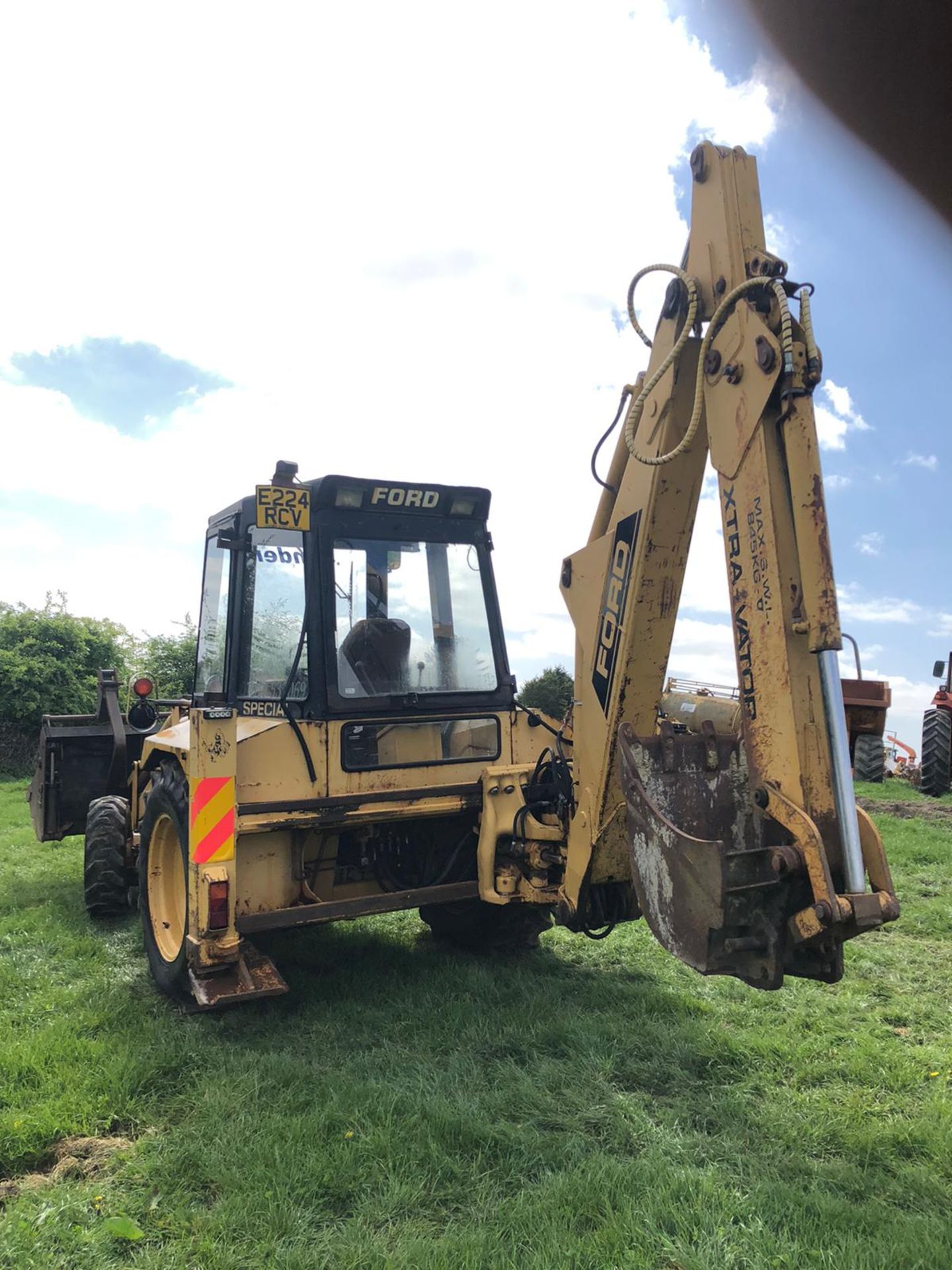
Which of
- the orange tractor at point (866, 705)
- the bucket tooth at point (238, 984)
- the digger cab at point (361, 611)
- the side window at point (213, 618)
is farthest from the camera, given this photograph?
the orange tractor at point (866, 705)

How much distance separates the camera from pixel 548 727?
217 inches

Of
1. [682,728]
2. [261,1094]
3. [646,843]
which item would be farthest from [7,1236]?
[682,728]

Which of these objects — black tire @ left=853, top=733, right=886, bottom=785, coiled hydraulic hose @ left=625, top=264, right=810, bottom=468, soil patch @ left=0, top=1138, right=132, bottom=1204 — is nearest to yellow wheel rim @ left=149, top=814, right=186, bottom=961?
soil patch @ left=0, top=1138, right=132, bottom=1204

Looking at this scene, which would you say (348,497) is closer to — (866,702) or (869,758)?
(866,702)

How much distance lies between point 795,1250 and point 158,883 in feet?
12.8

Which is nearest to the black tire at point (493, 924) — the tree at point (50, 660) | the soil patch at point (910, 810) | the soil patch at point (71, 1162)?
the soil patch at point (71, 1162)

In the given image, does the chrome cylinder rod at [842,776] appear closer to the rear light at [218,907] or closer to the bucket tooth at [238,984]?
the bucket tooth at [238,984]

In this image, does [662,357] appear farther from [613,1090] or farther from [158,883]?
[158,883]

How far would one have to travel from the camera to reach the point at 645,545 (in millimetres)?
3754

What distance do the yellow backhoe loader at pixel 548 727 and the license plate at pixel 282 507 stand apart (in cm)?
1

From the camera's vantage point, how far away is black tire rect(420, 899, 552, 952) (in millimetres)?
5434

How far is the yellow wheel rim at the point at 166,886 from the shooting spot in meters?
5.20

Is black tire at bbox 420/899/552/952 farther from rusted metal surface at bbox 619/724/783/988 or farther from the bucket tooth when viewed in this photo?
rusted metal surface at bbox 619/724/783/988

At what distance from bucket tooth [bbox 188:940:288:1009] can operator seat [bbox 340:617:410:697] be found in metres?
1.47
